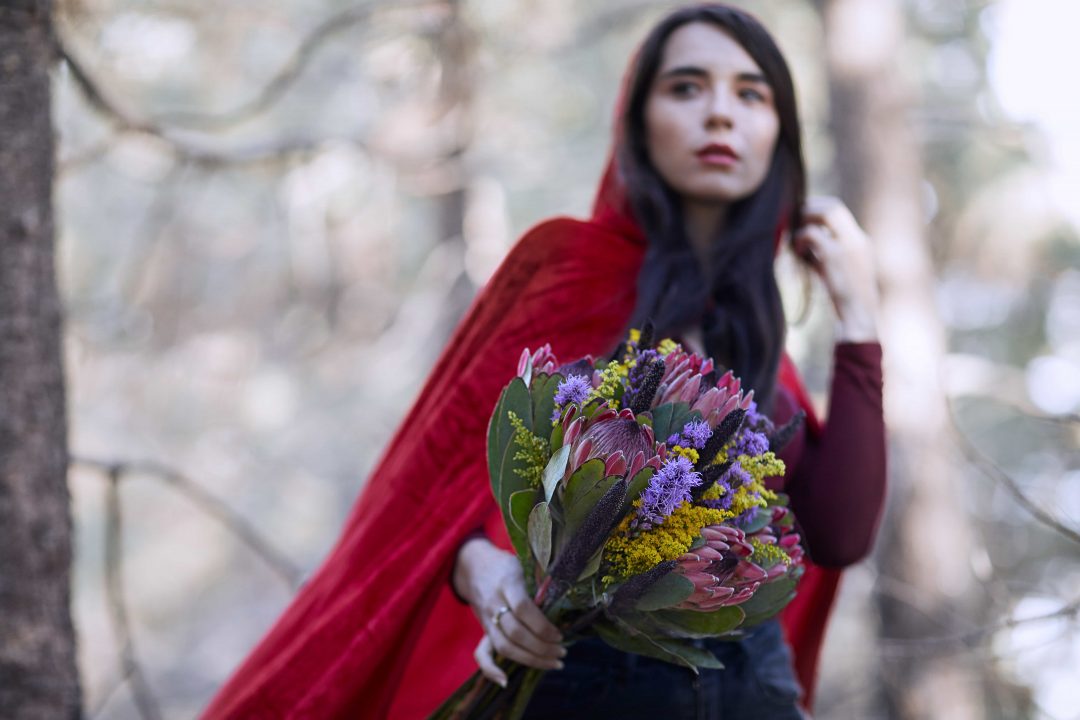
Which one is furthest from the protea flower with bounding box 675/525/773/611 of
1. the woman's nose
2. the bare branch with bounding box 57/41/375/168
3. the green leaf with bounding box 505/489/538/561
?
the bare branch with bounding box 57/41/375/168

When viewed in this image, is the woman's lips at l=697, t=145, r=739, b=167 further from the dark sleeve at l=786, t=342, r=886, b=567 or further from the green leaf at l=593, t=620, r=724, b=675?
the green leaf at l=593, t=620, r=724, b=675

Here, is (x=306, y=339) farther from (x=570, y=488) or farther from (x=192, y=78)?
(x=570, y=488)

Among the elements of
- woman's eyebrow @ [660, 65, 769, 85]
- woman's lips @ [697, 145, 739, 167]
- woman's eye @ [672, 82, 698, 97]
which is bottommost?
woman's lips @ [697, 145, 739, 167]

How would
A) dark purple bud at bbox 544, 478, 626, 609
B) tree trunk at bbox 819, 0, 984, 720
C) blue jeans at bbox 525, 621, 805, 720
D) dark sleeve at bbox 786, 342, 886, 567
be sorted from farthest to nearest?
1. tree trunk at bbox 819, 0, 984, 720
2. dark sleeve at bbox 786, 342, 886, 567
3. blue jeans at bbox 525, 621, 805, 720
4. dark purple bud at bbox 544, 478, 626, 609

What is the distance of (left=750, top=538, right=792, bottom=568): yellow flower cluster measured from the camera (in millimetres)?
1343

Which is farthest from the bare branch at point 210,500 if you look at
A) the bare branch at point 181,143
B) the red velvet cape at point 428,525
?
the bare branch at point 181,143

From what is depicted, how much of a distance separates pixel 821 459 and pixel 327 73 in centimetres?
573

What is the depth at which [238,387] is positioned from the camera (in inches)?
268

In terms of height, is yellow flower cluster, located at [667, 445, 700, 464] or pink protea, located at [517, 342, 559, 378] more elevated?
pink protea, located at [517, 342, 559, 378]

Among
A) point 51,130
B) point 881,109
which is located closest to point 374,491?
point 51,130

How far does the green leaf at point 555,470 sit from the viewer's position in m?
1.22

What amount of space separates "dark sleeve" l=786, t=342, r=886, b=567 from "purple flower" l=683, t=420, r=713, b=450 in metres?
0.72

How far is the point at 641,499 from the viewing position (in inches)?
48.0

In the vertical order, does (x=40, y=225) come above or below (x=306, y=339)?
above
